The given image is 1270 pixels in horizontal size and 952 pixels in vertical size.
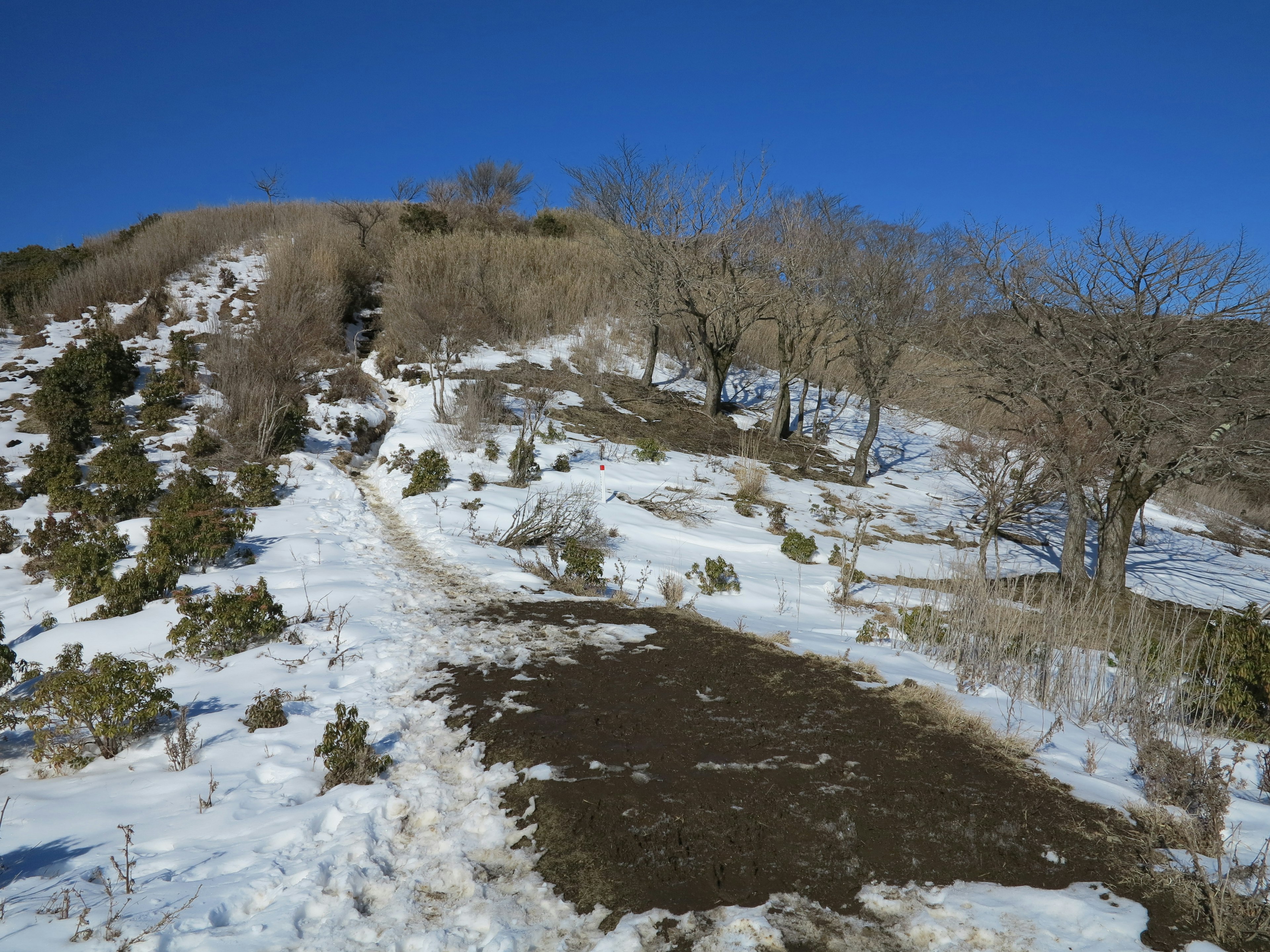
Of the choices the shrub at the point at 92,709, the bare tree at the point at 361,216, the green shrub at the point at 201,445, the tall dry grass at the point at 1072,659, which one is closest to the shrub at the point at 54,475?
the green shrub at the point at 201,445

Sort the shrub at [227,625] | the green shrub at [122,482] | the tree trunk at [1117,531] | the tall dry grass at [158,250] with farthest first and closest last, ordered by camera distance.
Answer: the tall dry grass at [158,250] < the tree trunk at [1117,531] < the green shrub at [122,482] < the shrub at [227,625]

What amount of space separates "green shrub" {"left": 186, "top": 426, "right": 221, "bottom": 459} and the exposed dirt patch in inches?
361

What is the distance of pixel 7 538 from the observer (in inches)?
322

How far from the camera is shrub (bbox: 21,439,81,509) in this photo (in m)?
9.07

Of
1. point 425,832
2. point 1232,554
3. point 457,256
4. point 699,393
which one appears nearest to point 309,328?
point 457,256

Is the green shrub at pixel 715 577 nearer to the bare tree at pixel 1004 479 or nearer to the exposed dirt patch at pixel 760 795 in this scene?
the exposed dirt patch at pixel 760 795

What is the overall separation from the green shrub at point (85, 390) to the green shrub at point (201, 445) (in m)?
1.46

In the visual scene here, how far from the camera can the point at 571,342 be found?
819 inches

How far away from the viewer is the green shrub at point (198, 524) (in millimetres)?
7195

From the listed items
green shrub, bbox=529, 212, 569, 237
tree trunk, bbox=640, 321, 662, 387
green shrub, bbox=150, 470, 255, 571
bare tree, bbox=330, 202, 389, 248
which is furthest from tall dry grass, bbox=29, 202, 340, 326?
tree trunk, bbox=640, 321, 662, 387

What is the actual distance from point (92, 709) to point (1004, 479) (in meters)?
11.6

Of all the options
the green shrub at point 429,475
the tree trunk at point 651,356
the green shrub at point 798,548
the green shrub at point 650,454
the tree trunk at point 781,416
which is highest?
the tree trunk at point 651,356

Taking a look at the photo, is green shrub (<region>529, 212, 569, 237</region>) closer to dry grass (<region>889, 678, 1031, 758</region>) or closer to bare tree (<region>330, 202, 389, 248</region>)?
bare tree (<region>330, 202, 389, 248</region>)

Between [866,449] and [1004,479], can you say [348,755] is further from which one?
[866,449]
